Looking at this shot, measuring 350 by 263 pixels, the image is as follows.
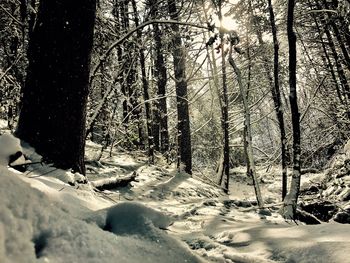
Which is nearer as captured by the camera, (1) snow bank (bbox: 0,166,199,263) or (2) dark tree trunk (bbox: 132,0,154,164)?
(1) snow bank (bbox: 0,166,199,263)

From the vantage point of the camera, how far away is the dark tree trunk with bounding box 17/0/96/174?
378cm

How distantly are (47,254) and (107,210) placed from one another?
0.60 metres

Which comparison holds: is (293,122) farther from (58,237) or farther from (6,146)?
(58,237)

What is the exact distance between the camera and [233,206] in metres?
6.72

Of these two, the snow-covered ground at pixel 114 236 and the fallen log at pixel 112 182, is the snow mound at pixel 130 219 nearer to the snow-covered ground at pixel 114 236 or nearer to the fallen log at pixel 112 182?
the snow-covered ground at pixel 114 236

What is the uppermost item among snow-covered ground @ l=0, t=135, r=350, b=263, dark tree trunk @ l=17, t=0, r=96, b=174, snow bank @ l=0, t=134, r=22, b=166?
dark tree trunk @ l=17, t=0, r=96, b=174

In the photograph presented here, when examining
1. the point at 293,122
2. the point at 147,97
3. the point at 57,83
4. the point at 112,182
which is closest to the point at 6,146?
the point at 57,83

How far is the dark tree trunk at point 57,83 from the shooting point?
378cm

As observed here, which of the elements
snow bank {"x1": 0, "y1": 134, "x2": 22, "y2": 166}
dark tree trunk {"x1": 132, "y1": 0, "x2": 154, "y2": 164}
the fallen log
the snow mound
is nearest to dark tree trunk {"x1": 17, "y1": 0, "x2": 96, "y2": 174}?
snow bank {"x1": 0, "y1": 134, "x2": 22, "y2": 166}

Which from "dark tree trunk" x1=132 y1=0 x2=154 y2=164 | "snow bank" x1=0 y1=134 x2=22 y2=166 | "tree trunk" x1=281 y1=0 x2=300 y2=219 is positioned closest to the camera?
"snow bank" x1=0 y1=134 x2=22 y2=166

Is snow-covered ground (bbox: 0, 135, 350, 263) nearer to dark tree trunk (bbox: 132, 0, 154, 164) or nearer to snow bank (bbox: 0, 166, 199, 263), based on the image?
snow bank (bbox: 0, 166, 199, 263)

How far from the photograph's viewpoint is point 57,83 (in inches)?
149

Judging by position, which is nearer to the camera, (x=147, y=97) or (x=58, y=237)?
(x=58, y=237)

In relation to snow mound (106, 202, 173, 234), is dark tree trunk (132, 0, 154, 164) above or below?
above
